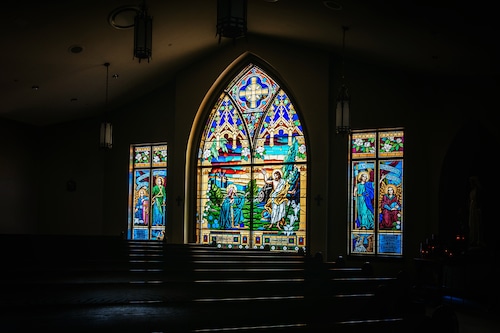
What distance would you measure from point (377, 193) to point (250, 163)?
2.48m

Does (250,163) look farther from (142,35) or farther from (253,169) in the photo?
(142,35)

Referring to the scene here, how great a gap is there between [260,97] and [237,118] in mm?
601

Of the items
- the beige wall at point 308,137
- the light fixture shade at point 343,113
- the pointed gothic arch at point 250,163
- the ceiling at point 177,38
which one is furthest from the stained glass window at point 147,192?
the light fixture shade at point 343,113

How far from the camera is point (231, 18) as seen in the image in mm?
4762

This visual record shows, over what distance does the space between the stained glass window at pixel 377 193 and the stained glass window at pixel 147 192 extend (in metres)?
3.82

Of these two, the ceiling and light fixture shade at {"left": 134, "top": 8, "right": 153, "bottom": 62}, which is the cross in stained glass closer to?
the ceiling

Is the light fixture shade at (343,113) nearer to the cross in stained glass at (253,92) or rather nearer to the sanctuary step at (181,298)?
the cross in stained glass at (253,92)

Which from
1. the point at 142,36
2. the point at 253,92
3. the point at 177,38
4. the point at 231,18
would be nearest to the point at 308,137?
the point at 253,92
